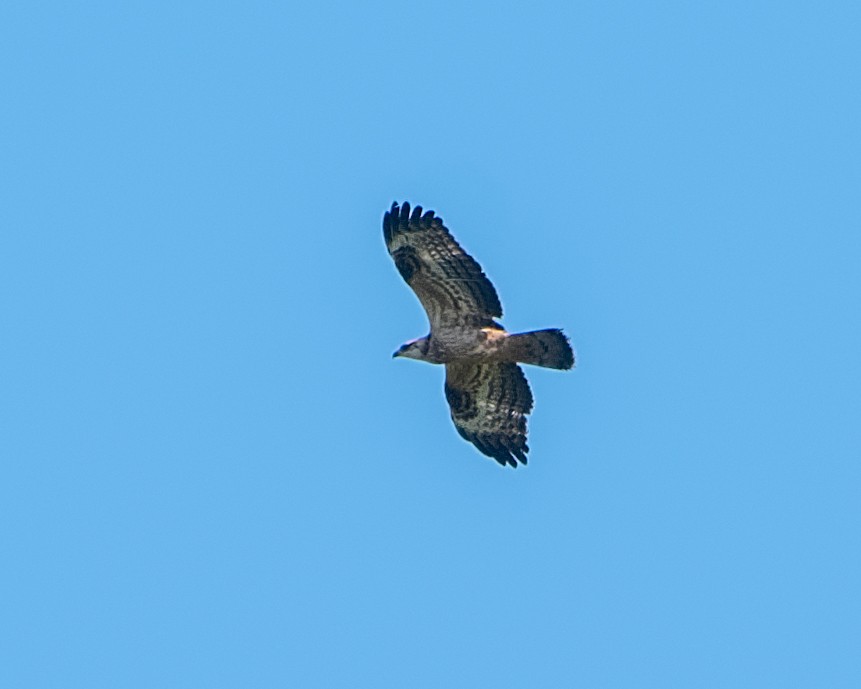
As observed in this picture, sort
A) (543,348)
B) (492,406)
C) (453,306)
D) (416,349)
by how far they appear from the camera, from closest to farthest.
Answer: (543,348) → (453,306) → (416,349) → (492,406)

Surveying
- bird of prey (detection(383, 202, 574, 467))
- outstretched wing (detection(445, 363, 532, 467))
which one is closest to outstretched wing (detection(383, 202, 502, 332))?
bird of prey (detection(383, 202, 574, 467))

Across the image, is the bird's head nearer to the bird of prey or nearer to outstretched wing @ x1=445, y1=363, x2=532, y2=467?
the bird of prey

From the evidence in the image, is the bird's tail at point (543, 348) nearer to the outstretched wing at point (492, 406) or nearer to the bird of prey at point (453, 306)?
the bird of prey at point (453, 306)

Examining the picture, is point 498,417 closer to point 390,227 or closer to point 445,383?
point 445,383

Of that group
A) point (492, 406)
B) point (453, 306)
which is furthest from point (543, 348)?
point (492, 406)

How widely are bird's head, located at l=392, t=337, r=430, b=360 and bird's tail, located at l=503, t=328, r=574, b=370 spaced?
0.80 meters

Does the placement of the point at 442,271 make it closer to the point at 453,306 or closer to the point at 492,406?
the point at 453,306

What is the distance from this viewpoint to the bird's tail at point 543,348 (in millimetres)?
21484

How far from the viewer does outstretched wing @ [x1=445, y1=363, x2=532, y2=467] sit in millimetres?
22281

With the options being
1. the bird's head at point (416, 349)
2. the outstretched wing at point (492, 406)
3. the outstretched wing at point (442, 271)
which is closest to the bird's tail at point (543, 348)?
the outstretched wing at point (442, 271)

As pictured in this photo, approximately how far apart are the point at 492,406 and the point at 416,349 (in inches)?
39.3

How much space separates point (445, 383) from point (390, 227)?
5.56 ft

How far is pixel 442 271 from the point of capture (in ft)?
71.3

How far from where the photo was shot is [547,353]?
21.6 meters
